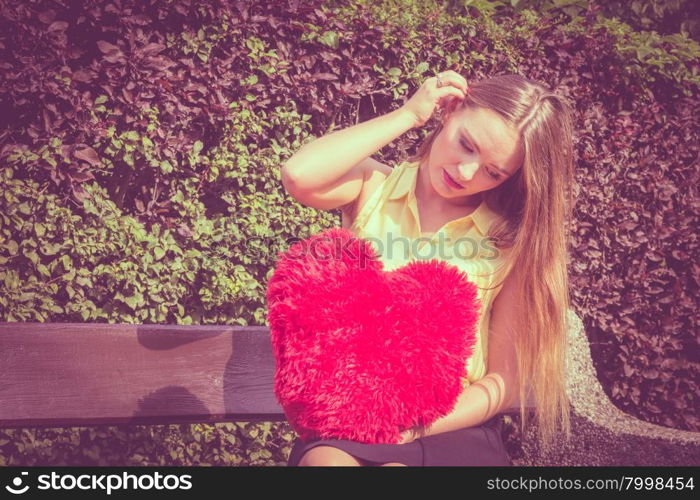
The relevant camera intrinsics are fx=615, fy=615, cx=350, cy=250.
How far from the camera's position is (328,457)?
166cm

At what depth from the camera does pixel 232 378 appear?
2508 millimetres

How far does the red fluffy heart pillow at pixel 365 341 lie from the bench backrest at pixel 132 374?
2.60ft

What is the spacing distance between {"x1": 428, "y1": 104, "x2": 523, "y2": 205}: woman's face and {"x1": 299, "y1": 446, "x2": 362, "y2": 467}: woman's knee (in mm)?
833

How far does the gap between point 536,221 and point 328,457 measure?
0.95 meters

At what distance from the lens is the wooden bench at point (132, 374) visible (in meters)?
2.23

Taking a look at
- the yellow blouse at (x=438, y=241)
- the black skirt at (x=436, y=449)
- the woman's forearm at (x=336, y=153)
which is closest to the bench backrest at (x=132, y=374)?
the black skirt at (x=436, y=449)

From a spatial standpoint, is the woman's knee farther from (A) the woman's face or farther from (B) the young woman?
(A) the woman's face

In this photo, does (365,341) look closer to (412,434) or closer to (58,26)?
(412,434)

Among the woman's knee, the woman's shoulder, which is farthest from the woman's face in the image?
the woman's knee

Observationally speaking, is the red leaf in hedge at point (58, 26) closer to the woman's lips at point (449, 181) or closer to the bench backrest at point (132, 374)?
the bench backrest at point (132, 374)

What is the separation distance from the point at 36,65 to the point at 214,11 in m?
0.89

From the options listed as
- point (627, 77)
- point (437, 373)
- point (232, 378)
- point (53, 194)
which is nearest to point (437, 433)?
point (437, 373)

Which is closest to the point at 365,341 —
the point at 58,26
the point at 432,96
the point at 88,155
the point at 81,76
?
the point at 432,96

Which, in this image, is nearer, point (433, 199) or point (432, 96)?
point (432, 96)
